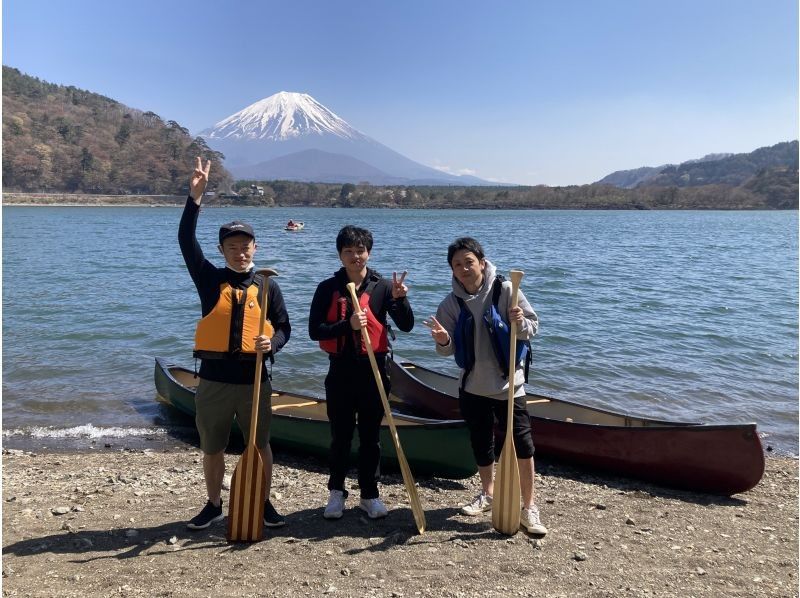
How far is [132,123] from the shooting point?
15925cm

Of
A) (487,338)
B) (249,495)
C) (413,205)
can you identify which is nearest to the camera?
(249,495)

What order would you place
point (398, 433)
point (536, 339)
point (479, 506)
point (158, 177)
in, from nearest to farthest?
1. point (479, 506)
2. point (398, 433)
3. point (536, 339)
4. point (158, 177)

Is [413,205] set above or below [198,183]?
above

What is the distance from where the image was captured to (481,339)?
427 centimetres

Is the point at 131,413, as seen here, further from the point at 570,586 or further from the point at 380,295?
the point at 570,586

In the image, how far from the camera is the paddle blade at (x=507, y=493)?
4.22 metres

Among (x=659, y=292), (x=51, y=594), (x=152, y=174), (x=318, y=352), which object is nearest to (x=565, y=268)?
(x=659, y=292)

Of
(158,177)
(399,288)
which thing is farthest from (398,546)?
(158,177)

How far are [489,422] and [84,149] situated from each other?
5790 inches

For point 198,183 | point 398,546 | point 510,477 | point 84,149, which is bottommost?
point 398,546

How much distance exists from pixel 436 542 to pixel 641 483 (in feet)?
9.18

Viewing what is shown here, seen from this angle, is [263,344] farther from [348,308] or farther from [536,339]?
[536,339]

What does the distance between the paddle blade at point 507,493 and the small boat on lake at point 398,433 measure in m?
1.15

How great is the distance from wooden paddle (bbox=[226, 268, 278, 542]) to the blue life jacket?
139cm
